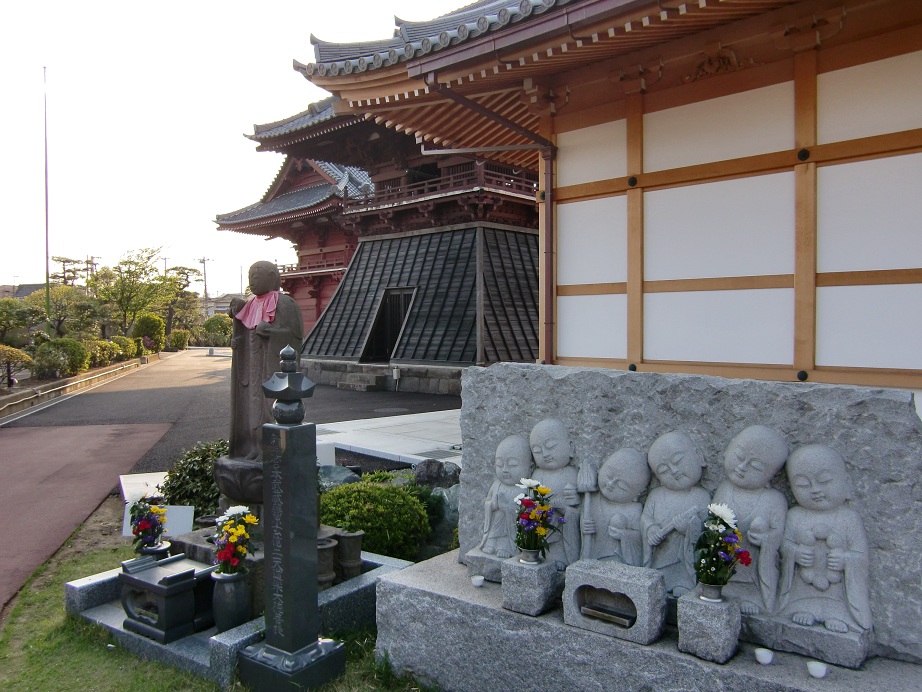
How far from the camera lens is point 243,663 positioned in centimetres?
341

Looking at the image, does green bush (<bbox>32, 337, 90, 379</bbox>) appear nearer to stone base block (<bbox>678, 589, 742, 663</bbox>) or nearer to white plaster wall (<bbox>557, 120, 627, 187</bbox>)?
white plaster wall (<bbox>557, 120, 627, 187</bbox>)

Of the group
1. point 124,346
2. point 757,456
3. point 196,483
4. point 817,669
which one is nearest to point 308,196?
point 124,346

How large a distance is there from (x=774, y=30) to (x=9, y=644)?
7.02 meters

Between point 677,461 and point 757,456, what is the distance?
37cm

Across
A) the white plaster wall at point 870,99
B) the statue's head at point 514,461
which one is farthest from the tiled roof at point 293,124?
the statue's head at point 514,461

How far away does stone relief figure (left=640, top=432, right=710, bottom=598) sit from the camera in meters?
3.00

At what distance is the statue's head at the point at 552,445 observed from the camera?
345cm

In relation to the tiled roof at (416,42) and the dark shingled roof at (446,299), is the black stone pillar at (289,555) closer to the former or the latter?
the tiled roof at (416,42)

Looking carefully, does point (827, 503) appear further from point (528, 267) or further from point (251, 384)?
point (528, 267)

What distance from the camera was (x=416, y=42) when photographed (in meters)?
6.18

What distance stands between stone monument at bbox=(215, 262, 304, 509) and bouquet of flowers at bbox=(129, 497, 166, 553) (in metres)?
0.47

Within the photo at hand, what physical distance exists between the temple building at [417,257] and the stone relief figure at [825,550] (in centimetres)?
1369

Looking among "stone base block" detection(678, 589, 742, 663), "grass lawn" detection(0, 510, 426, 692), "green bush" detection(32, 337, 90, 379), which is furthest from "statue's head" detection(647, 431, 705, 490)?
"green bush" detection(32, 337, 90, 379)

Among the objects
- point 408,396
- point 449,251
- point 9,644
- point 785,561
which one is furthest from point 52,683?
point 449,251
